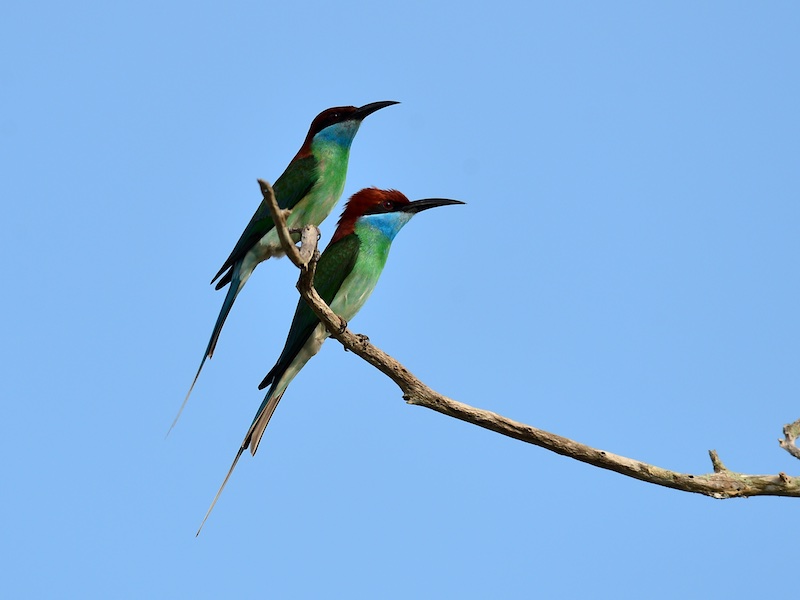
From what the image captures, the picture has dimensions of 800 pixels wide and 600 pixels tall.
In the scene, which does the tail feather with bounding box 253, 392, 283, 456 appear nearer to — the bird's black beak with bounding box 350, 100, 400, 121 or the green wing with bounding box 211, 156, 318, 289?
the green wing with bounding box 211, 156, 318, 289

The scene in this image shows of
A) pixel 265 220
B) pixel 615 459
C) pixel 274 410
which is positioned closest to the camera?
pixel 615 459

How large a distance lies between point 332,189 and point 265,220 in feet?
1.25

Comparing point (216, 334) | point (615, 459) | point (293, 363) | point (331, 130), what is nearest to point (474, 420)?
point (615, 459)

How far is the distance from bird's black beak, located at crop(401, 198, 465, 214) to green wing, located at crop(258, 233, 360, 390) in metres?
0.33

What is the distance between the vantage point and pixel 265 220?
16.8ft

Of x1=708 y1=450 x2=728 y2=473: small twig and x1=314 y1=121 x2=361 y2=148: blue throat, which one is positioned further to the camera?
x1=314 y1=121 x2=361 y2=148: blue throat

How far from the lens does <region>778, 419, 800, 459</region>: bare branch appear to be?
3848 mm

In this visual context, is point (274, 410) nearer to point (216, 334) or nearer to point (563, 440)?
point (216, 334)

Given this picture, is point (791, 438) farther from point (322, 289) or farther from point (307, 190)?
point (307, 190)

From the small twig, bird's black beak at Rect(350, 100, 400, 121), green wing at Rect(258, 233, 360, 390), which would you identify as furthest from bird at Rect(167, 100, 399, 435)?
the small twig

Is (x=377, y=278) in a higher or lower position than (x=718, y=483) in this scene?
higher

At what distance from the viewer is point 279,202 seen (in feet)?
16.8

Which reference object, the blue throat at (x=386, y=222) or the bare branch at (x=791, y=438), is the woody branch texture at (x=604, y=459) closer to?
the bare branch at (x=791, y=438)

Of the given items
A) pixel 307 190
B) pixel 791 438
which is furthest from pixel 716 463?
pixel 307 190
